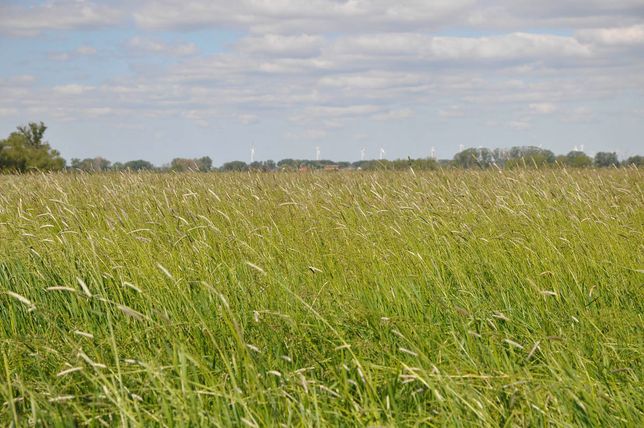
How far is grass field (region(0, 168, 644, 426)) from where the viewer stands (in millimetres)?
2566

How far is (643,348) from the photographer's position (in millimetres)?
3211

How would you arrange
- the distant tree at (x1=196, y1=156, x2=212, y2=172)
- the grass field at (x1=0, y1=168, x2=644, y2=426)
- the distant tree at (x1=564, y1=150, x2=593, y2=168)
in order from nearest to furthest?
the grass field at (x1=0, y1=168, x2=644, y2=426)
the distant tree at (x1=196, y1=156, x2=212, y2=172)
the distant tree at (x1=564, y1=150, x2=593, y2=168)

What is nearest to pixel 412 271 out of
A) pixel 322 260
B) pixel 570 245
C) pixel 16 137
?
pixel 322 260

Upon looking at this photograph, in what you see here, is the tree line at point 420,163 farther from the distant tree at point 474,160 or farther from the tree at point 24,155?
the tree at point 24,155

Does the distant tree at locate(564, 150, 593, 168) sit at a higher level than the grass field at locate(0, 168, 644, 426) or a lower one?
higher

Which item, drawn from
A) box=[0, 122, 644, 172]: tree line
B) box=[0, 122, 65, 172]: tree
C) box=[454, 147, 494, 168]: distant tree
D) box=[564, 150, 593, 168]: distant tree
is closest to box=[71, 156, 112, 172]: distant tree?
box=[0, 122, 644, 172]: tree line

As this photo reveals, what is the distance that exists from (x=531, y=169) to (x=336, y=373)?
813cm

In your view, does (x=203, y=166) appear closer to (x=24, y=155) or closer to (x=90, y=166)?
(x=90, y=166)

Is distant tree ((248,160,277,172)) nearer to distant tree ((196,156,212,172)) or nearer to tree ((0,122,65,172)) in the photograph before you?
distant tree ((196,156,212,172))

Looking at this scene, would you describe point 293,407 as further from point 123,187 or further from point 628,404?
point 123,187

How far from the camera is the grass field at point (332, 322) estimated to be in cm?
257

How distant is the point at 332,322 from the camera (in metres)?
3.42

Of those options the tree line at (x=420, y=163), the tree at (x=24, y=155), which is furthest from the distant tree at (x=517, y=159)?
the tree at (x=24, y=155)

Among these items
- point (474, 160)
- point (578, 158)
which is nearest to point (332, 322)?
point (474, 160)
